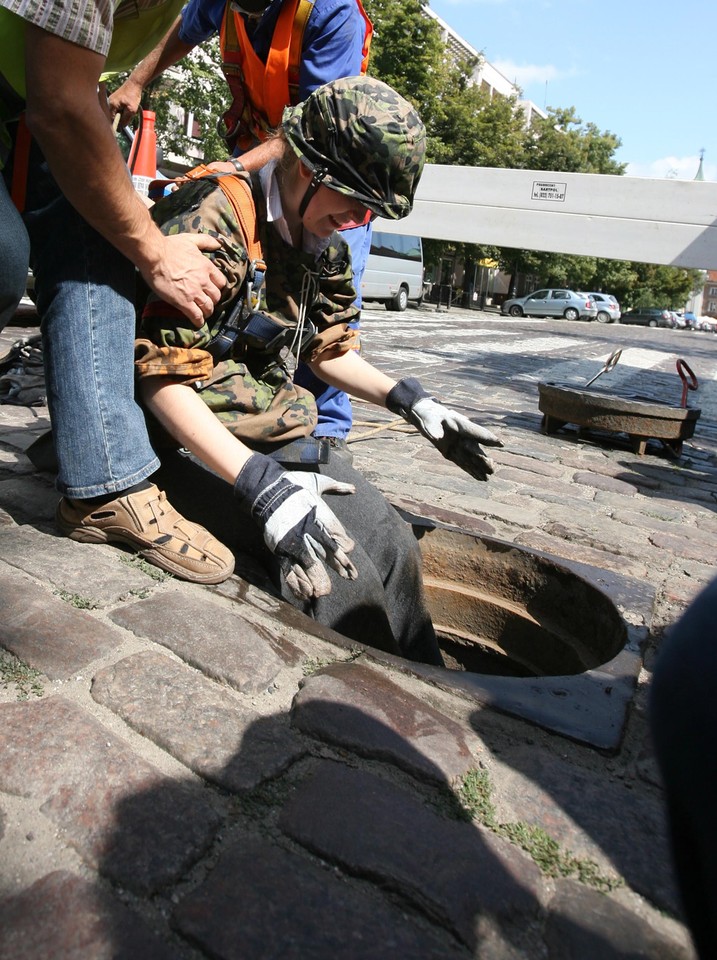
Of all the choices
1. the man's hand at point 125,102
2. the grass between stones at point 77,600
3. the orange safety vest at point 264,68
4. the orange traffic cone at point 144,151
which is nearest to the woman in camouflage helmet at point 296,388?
the grass between stones at point 77,600

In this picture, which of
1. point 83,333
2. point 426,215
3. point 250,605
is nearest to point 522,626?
point 250,605

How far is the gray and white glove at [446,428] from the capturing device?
2.93 meters

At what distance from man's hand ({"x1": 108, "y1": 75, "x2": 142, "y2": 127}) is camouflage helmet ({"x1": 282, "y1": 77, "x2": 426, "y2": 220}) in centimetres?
122

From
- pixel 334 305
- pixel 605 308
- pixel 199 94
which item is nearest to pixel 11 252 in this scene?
pixel 334 305

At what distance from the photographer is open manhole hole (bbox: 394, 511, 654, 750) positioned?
2.63m

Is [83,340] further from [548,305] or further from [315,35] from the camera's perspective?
[548,305]

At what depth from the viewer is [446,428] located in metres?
2.94

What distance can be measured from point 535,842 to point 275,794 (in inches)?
18.3

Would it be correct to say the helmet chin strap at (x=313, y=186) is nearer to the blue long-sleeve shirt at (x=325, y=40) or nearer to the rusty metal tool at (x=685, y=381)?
the blue long-sleeve shirt at (x=325, y=40)

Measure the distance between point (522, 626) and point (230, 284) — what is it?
1736 millimetres

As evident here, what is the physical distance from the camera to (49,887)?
115 centimetres

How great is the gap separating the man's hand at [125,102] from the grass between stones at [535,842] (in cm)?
292

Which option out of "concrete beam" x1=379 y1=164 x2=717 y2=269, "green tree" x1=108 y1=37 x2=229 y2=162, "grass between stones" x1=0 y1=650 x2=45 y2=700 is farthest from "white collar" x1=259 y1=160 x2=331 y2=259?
"green tree" x1=108 y1=37 x2=229 y2=162

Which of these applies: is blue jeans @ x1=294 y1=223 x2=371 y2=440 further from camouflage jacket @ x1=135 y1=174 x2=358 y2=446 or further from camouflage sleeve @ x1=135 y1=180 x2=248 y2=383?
camouflage sleeve @ x1=135 y1=180 x2=248 y2=383
